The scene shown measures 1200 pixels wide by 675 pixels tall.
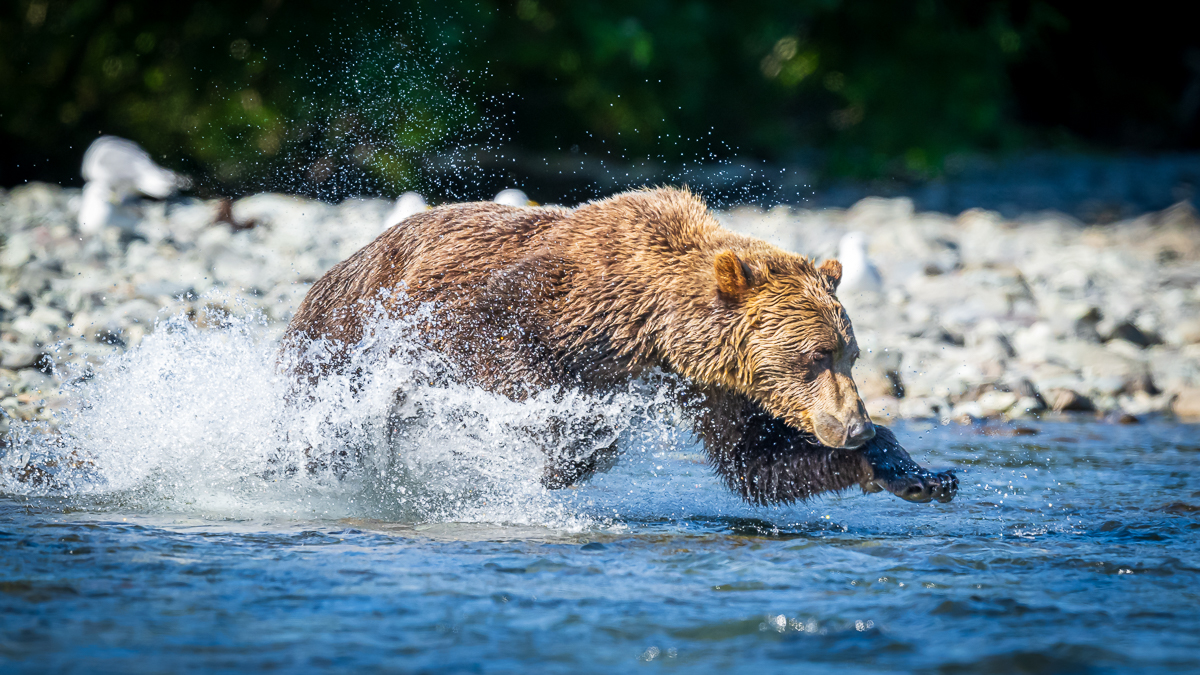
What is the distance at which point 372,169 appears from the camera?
46.5 ft

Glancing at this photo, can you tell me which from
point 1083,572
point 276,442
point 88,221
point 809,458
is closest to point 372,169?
point 88,221

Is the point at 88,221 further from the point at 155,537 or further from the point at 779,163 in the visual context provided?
the point at 779,163

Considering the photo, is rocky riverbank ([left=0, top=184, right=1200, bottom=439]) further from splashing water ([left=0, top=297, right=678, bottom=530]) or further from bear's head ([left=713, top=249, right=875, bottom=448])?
bear's head ([left=713, top=249, right=875, bottom=448])

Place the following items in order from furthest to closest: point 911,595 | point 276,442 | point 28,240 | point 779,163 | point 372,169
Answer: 1. point 779,163
2. point 372,169
3. point 28,240
4. point 276,442
5. point 911,595

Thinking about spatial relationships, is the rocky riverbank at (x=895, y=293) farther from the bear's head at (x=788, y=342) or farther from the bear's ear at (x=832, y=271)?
the bear's head at (x=788, y=342)

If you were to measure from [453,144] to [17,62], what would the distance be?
202 inches

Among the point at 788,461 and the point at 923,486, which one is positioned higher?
the point at 788,461

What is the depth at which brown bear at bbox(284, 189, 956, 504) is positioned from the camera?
494 centimetres

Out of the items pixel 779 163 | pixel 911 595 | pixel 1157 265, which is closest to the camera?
pixel 911 595

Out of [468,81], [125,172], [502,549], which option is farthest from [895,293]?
[125,172]

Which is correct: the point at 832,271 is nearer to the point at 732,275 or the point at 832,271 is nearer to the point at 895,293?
the point at 732,275

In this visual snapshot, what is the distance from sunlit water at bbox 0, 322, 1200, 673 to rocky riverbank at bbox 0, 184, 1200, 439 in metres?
1.26

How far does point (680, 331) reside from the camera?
16.6 feet

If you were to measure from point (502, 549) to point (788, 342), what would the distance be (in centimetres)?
143
